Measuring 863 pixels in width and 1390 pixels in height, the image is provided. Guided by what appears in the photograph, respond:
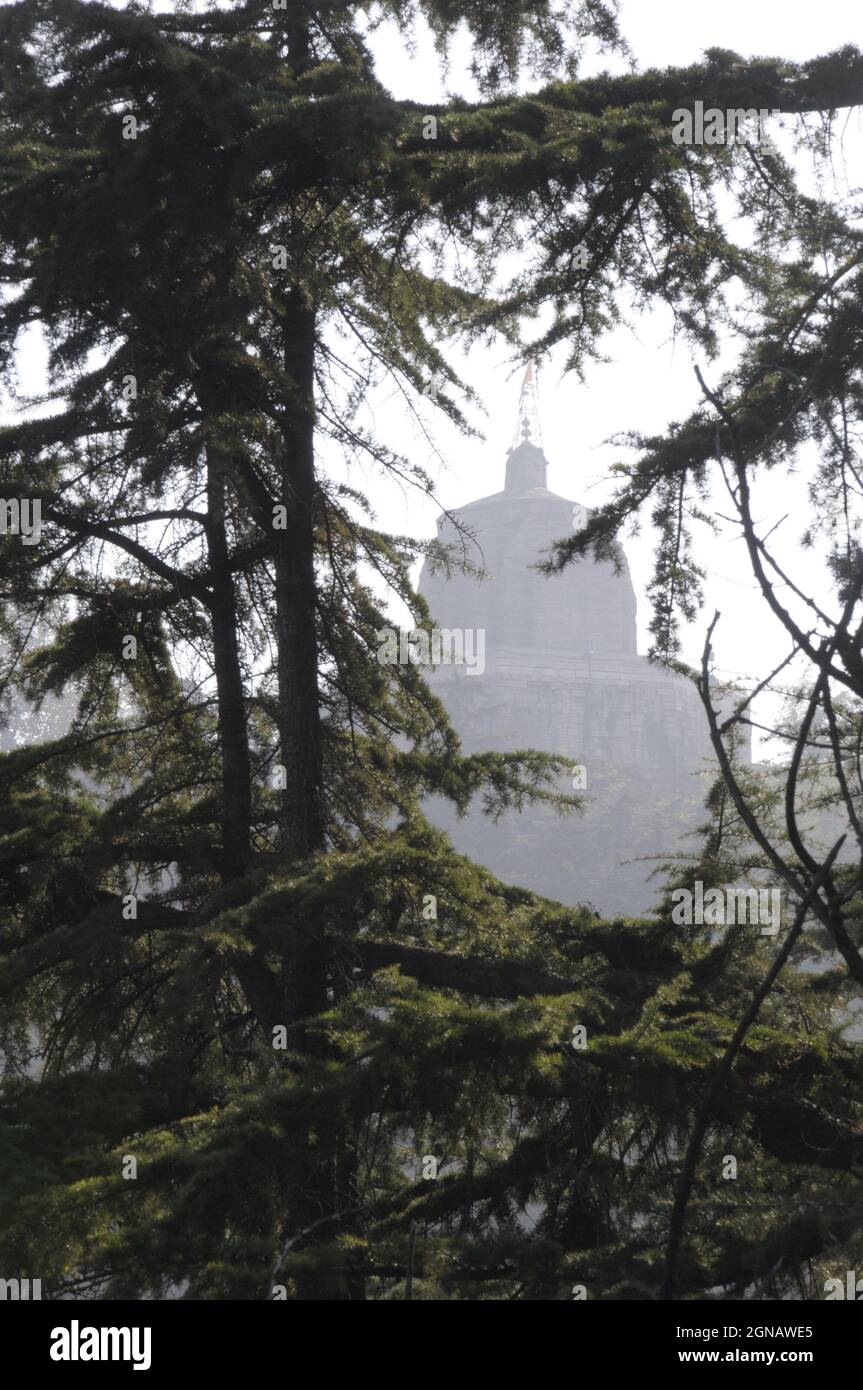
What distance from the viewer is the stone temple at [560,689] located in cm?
6138

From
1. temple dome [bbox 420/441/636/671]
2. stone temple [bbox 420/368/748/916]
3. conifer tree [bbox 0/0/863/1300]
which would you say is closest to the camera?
conifer tree [bbox 0/0/863/1300]

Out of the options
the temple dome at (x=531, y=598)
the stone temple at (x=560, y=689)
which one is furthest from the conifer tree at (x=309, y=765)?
the temple dome at (x=531, y=598)

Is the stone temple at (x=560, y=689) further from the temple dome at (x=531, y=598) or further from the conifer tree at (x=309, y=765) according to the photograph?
the conifer tree at (x=309, y=765)

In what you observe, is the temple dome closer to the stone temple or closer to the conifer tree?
the stone temple

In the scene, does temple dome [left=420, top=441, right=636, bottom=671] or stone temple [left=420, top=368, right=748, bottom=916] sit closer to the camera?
stone temple [left=420, top=368, right=748, bottom=916]

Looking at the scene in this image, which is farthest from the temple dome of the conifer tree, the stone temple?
the conifer tree

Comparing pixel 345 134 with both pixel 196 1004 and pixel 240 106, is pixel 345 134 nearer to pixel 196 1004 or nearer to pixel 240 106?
pixel 240 106

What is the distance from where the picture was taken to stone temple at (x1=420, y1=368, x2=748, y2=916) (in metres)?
61.4

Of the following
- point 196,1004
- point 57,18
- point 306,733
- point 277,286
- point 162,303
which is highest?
point 57,18

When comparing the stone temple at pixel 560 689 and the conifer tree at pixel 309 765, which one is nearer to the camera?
the conifer tree at pixel 309 765

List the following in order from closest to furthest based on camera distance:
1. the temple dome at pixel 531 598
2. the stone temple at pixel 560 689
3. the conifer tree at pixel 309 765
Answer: the conifer tree at pixel 309 765 < the stone temple at pixel 560 689 < the temple dome at pixel 531 598

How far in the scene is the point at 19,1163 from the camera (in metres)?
4.37

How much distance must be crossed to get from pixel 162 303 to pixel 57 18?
119 cm
